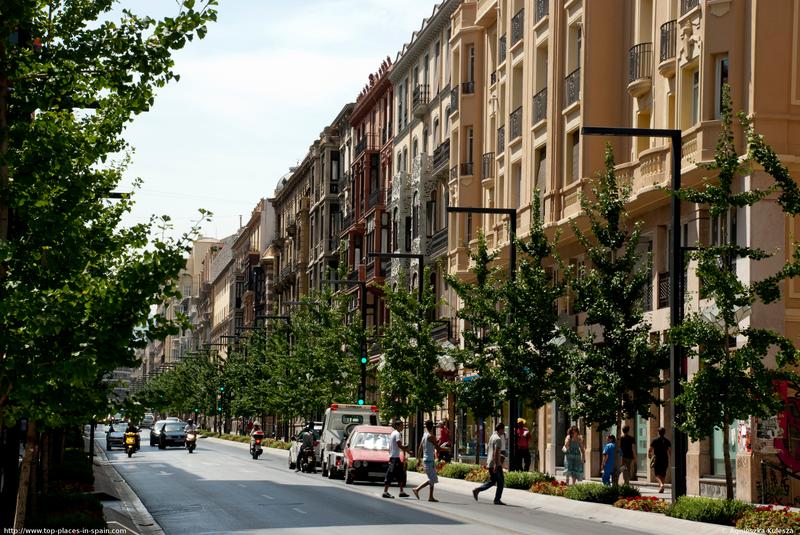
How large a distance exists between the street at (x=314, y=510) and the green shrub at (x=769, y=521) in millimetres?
2274

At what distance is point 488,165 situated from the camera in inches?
2258

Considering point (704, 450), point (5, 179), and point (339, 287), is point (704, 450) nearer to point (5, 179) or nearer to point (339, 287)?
point (5, 179)

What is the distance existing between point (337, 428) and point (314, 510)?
57.9 ft

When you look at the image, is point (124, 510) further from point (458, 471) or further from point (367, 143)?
point (367, 143)

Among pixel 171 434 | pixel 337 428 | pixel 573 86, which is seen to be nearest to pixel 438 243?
pixel 573 86

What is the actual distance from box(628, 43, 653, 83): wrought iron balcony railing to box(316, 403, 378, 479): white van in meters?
13.9

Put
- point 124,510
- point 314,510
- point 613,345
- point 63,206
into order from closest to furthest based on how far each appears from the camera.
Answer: point 63,206 < point 314,510 < point 124,510 < point 613,345

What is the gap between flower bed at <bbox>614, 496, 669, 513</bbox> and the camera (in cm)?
2648

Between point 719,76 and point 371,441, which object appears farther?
point 371,441

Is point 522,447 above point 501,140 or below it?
below

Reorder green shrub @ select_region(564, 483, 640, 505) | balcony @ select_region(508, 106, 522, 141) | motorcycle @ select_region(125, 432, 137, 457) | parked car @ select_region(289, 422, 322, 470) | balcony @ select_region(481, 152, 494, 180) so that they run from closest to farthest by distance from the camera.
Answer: green shrub @ select_region(564, 483, 640, 505) → parked car @ select_region(289, 422, 322, 470) → balcony @ select_region(508, 106, 522, 141) → balcony @ select_region(481, 152, 494, 180) → motorcycle @ select_region(125, 432, 137, 457)

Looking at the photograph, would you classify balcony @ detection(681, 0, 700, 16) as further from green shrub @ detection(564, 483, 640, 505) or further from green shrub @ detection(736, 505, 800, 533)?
green shrub @ detection(736, 505, 800, 533)

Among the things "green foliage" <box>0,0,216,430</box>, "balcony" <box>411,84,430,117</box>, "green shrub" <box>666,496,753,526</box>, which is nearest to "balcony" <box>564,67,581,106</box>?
"green shrub" <box>666,496,753,526</box>

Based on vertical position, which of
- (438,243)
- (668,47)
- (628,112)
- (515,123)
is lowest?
(438,243)
